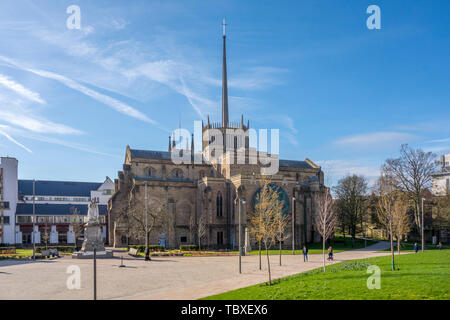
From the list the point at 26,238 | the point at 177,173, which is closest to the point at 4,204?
the point at 26,238

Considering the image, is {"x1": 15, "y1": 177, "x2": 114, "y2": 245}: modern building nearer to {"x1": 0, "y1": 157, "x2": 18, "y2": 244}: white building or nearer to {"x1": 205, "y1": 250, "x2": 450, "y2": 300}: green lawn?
{"x1": 0, "y1": 157, "x2": 18, "y2": 244}: white building

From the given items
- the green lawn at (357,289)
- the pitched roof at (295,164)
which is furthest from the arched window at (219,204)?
the green lawn at (357,289)

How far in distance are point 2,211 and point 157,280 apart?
63.0 m

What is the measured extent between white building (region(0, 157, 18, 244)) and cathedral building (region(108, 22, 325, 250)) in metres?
24.0

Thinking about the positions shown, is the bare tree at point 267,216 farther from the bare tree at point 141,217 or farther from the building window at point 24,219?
the building window at point 24,219

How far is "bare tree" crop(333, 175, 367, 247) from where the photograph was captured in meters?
70.0

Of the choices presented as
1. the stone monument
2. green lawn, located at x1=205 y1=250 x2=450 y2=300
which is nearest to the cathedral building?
the stone monument

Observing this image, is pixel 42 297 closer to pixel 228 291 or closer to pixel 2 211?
pixel 228 291

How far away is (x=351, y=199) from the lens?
70500 millimetres

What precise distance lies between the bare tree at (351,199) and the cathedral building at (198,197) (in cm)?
407

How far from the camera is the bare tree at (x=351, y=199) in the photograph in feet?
230

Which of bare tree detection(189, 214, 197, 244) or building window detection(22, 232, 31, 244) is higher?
bare tree detection(189, 214, 197, 244)
